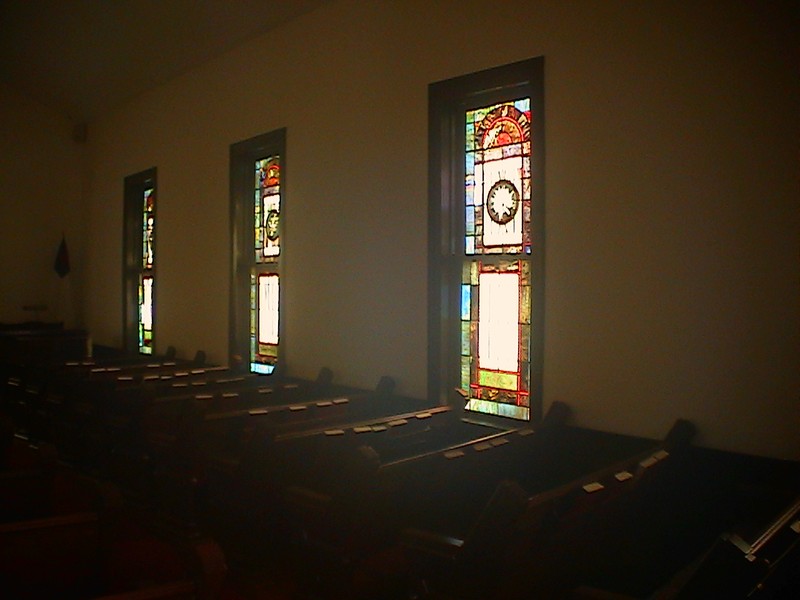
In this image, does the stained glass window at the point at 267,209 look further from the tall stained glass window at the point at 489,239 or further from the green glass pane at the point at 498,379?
the green glass pane at the point at 498,379

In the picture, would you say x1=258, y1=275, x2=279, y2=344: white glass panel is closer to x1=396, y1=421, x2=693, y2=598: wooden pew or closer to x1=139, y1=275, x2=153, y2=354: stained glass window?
x1=139, y1=275, x2=153, y2=354: stained glass window

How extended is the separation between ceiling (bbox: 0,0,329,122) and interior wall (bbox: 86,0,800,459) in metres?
0.63

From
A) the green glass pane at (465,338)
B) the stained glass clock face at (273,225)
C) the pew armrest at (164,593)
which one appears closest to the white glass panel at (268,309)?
the stained glass clock face at (273,225)

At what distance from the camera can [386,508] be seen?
262 centimetres

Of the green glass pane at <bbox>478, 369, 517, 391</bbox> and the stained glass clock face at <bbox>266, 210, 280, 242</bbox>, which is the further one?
the stained glass clock face at <bbox>266, 210, 280, 242</bbox>

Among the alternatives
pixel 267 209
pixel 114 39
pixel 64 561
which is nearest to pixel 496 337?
pixel 64 561

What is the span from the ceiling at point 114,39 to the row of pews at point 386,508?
299cm

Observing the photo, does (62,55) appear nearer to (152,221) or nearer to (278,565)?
(152,221)

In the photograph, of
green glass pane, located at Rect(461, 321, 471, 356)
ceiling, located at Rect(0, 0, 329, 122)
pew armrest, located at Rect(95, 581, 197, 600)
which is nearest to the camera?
pew armrest, located at Rect(95, 581, 197, 600)

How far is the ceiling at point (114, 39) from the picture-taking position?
540 centimetres

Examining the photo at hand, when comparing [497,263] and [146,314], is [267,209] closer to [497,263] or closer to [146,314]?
[497,263]

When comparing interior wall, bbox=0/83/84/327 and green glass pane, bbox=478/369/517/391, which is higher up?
interior wall, bbox=0/83/84/327

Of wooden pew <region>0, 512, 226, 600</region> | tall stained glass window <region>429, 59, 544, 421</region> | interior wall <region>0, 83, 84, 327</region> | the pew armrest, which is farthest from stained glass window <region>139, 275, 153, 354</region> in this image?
the pew armrest

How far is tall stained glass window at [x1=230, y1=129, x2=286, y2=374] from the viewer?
552 centimetres
